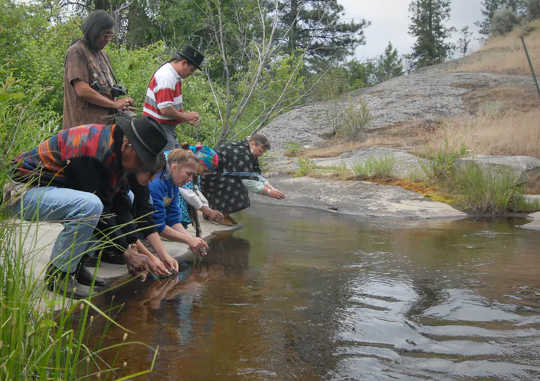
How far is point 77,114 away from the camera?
405 cm

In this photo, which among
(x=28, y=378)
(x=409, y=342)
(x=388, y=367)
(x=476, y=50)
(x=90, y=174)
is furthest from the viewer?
(x=476, y=50)

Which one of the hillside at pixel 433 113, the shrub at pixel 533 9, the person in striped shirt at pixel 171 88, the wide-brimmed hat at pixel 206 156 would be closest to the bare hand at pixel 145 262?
the person in striped shirt at pixel 171 88

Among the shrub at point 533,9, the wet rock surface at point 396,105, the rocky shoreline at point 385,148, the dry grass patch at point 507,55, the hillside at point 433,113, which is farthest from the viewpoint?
the shrub at point 533,9

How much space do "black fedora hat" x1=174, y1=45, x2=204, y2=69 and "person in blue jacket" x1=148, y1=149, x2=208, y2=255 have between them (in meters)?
1.11

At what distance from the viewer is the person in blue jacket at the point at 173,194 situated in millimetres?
3934

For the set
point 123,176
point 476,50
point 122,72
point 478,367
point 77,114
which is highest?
point 476,50

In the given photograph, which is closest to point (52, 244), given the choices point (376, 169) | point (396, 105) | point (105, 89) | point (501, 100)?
point (105, 89)

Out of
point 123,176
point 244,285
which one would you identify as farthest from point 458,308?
point 123,176

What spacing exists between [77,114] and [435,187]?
259 inches

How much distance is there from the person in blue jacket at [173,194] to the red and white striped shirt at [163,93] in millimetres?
845

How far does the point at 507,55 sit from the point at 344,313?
23.8m

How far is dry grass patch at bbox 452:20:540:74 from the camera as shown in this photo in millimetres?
21484

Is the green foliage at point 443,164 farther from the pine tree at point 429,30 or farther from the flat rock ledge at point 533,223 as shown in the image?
the pine tree at point 429,30

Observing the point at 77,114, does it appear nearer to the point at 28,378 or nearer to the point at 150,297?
the point at 150,297
